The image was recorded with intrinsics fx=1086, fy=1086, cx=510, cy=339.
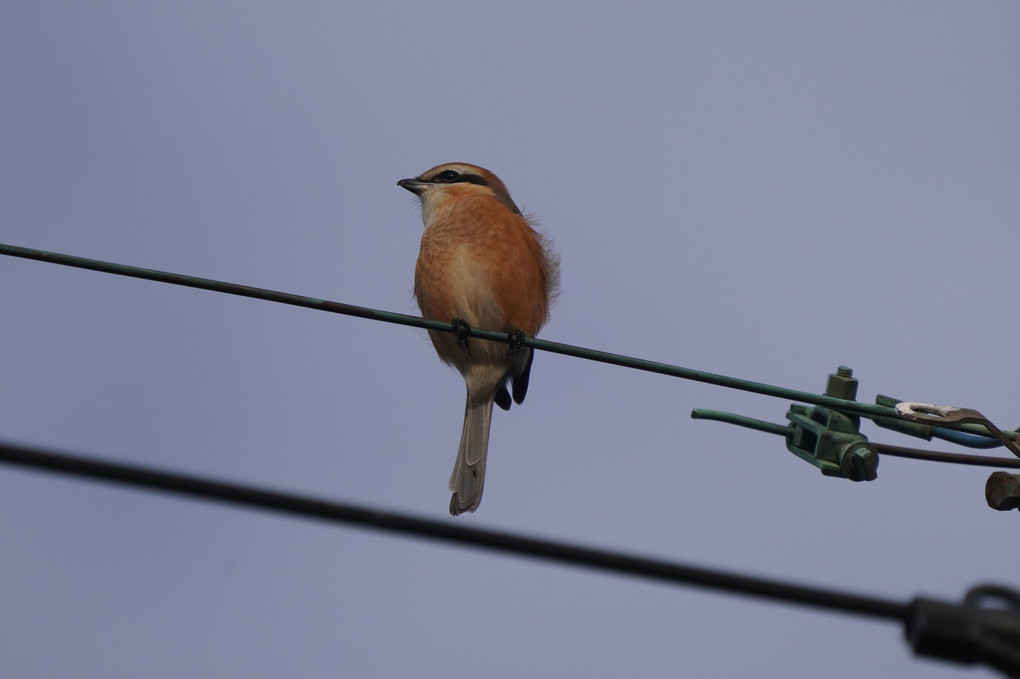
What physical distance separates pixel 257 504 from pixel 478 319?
4.60m

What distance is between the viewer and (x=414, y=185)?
24.0 ft

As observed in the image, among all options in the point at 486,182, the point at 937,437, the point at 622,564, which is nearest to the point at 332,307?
the point at 937,437

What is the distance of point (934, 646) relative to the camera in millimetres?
1789

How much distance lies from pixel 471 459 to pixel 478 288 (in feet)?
3.67

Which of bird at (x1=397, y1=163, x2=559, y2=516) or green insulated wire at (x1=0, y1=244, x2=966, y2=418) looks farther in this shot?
bird at (x1=397, y1=163, x2=559, y2=516)

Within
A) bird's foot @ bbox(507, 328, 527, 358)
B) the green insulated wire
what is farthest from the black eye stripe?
the green insulated wire

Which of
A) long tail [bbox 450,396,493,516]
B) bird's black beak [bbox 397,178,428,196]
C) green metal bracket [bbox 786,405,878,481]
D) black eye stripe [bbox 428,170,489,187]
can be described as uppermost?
black eye stripe [bbox 428,170,489,187]

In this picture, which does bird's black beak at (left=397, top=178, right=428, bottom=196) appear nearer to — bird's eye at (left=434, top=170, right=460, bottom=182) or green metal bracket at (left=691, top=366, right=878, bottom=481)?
bird's eye at (left=434, top=170, right=460, bottom=182)

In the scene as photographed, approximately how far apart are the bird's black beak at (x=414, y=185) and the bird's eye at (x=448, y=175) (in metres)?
0.10

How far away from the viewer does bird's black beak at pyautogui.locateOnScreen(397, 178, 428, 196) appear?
7281mm

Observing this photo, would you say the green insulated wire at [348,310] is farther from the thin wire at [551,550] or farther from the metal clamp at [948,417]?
the thin wire at [551,550]

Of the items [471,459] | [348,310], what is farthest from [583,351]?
[471,459]

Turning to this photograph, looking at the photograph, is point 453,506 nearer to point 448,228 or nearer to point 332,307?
point 448,228

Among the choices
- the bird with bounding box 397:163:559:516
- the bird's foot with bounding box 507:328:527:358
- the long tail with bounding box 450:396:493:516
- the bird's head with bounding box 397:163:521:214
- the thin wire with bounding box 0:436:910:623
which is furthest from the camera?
the bird's head with bounding box 397:163:521:214
